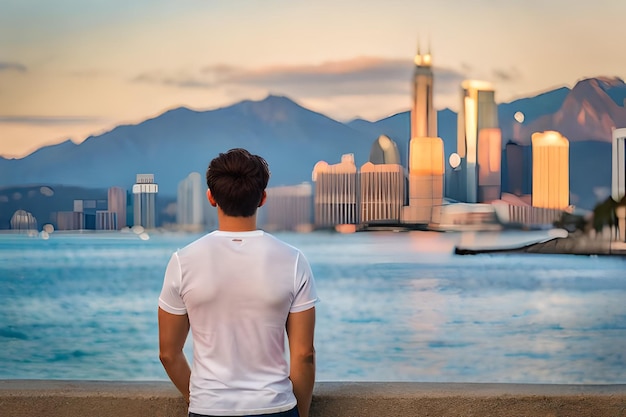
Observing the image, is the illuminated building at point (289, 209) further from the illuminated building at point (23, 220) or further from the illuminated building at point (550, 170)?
the illuminated building at point (23, 220)

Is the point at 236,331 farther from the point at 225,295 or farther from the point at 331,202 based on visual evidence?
the point at 331,202

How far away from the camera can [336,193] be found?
1797cm

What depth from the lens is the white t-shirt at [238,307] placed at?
1.35 m

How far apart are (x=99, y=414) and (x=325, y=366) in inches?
819

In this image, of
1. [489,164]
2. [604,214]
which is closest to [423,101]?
[489,164]

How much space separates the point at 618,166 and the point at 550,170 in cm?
165

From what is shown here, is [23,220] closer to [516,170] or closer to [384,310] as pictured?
[384,310]

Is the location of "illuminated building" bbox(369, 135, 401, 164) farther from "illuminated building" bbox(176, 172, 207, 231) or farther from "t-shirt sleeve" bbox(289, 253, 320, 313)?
"t-shirt sleeve" bbox(289, 253, 320, 313)

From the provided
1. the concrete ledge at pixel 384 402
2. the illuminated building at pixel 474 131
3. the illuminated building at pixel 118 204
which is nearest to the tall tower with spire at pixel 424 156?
the illuminated building at pixel 474 131

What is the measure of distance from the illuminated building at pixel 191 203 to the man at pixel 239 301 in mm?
17216

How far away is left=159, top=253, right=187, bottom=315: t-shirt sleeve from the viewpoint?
1354mm

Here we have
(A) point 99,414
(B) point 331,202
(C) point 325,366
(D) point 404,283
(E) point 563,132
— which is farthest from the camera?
(C) point 325,366

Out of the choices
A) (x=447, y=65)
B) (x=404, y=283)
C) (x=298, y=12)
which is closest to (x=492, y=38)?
(x=447, y=65)

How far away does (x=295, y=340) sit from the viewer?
1.41 meters
